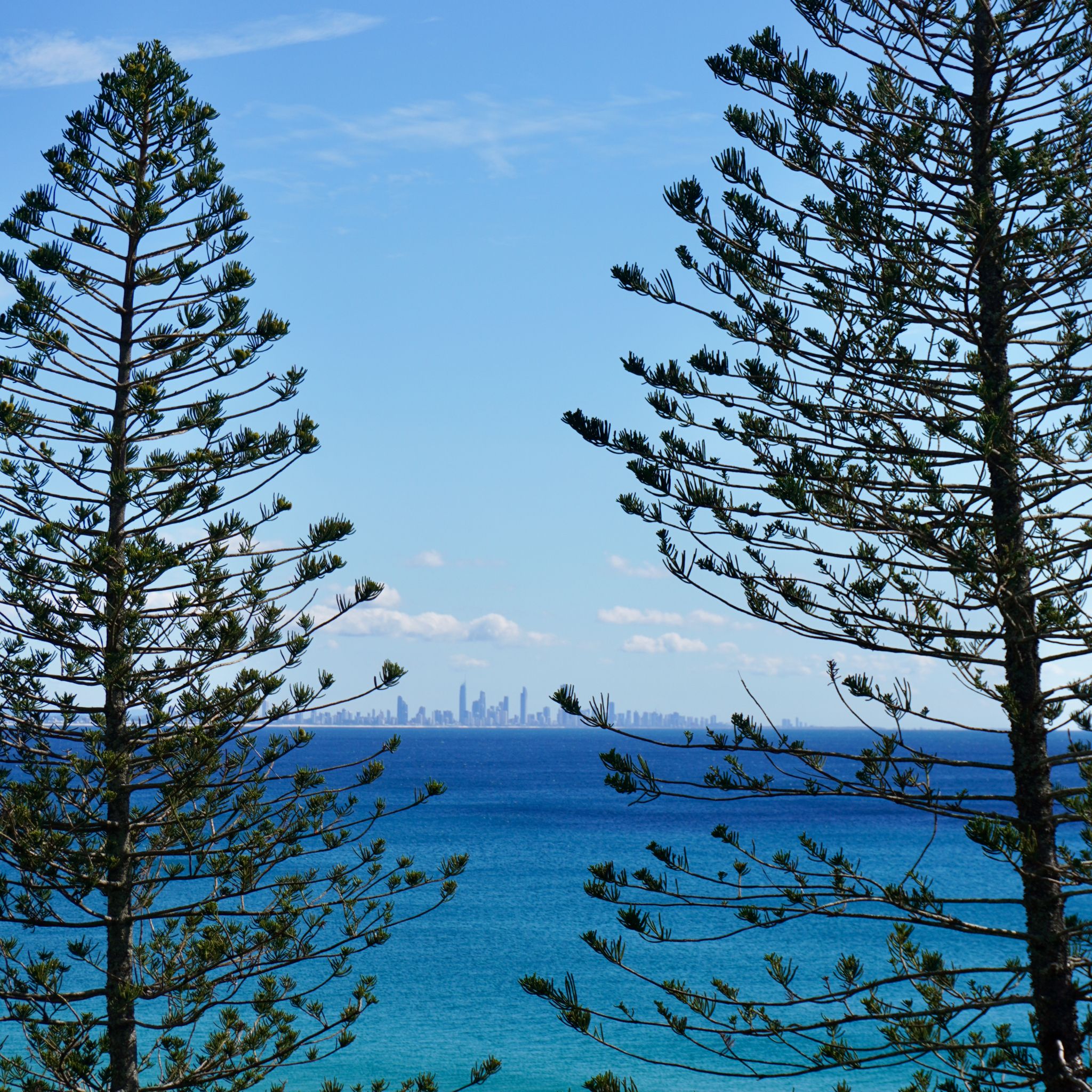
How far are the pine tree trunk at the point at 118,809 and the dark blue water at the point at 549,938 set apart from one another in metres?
12.5

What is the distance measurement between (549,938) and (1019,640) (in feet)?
83.6

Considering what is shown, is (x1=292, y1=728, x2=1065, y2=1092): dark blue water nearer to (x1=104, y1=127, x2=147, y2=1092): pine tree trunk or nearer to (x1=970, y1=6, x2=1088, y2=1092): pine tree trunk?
(x1=104, y1=127, x2=147, y2=1092): pine tree trunk

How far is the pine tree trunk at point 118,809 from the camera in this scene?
20.5 feet

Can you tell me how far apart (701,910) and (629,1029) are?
12.9m

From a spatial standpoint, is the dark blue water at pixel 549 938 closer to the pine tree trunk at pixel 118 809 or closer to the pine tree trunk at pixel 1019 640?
the pine tree trunk at pixel 118 809

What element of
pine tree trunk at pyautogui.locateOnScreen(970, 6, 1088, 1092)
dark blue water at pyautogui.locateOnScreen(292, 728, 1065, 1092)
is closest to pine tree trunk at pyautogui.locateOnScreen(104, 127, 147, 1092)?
pine tree trunk at pyautogui.locateOnScreen(970, 6, 1088, 1092)

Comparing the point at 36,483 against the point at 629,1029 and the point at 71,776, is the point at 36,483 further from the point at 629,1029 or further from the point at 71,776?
the point at 629,1029

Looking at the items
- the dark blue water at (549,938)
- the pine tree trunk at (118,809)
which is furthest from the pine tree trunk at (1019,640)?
the dark blue water at (549,938)

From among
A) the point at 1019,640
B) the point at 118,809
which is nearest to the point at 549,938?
the point at 118,809

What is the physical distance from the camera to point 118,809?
6.52 metres

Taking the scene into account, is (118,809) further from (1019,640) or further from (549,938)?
(549,938)

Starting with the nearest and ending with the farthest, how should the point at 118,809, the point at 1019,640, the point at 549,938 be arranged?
the point at 1019,640 < the point at 118,809 < the point at 549,938

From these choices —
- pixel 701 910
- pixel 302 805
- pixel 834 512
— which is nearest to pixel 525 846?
pixel 701 910

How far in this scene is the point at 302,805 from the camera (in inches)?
282
